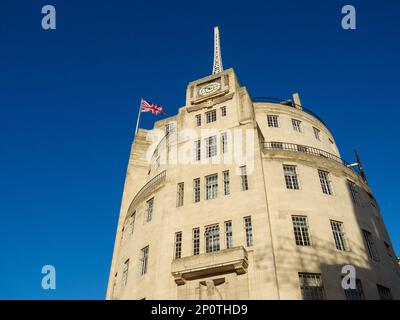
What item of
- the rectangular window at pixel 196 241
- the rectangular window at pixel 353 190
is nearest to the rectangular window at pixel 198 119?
the rectangular window at pixel 196 241

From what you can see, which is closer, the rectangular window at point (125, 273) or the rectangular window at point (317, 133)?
the rectangular window at point (125, 273)

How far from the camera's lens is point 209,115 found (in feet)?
135

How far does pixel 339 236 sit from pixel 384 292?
5.91m

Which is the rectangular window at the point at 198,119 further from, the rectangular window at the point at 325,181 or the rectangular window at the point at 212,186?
the rectangular window at the point at 325,181

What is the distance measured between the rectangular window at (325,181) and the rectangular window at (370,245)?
192 inches

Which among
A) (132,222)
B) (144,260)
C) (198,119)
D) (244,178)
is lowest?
(144,260)

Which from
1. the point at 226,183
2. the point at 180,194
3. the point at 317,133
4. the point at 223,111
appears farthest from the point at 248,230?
the point at 317,133

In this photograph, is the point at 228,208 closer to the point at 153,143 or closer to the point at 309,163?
the point at 309,163

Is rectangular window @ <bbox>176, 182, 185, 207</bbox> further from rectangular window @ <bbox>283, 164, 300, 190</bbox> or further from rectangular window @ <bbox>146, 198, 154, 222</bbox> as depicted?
rectangular window @ <bbox>283, 164, 300, 190</bbox>

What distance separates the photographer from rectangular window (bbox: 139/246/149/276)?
112ft

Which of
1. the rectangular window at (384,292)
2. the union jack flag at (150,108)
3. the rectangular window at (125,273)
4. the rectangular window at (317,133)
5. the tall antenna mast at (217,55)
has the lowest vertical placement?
the rectangular window at (384,292)

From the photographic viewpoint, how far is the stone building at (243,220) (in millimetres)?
27938

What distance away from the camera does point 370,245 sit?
33094 mm

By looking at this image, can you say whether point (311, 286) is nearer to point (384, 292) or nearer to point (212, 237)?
point (384, 292)
